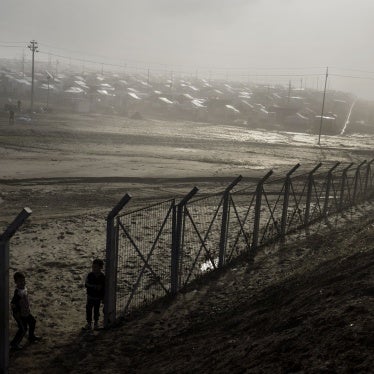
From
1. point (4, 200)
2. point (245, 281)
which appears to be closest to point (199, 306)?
point (245, 281)

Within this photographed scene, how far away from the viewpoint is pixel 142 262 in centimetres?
1109

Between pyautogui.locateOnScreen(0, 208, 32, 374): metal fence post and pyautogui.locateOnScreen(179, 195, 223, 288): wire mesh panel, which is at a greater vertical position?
pyautogui.locateOnScreen(0, 208, 32, 374): metal fence post

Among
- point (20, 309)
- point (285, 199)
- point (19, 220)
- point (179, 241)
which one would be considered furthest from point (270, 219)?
point (19, 220)

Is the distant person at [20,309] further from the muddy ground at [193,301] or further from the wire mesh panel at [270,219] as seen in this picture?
the wire mesh panel at [270,219]

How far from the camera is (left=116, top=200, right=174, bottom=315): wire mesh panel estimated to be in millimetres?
8623

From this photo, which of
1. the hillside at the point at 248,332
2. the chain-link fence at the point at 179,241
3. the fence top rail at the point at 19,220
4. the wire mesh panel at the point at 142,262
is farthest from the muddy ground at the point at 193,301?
the fence top rail at the point at 19,220

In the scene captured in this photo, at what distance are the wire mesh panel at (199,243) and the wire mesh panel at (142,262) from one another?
407mm

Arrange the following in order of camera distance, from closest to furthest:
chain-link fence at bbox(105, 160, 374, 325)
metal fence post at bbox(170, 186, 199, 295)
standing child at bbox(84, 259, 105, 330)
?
1. standing child at bbox(84, 259, 105, 330)
2. chain-link fence at bbox(105, 160, 374, 325)
3. metal fence post at bbox(170, 186, 199, 295)

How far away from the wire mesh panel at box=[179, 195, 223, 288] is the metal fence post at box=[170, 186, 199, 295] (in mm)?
153

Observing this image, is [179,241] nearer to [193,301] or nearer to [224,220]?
[193,301]

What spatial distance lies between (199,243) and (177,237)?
4019mm

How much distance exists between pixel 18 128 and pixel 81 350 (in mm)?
34556

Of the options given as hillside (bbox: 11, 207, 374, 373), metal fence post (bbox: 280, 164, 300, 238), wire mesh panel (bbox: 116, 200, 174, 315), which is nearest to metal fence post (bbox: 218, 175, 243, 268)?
hillside (bbox: 11, 207, 374, 373)

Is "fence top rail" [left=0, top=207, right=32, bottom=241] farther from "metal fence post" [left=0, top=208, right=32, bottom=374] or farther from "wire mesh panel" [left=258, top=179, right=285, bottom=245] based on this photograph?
"wire mesh panel" [left=258, top=179, right=285, bottom=245]
